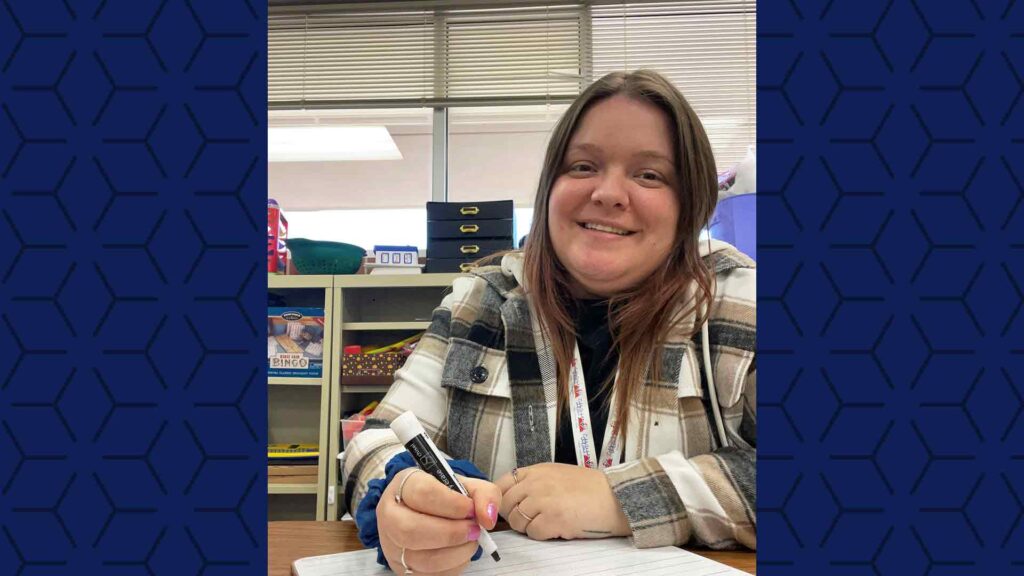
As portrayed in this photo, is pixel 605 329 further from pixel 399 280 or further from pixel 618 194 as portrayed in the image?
pixel 399 280

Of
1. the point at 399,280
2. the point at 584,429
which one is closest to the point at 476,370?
the point at 584,429

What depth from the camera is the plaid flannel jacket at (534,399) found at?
68cm

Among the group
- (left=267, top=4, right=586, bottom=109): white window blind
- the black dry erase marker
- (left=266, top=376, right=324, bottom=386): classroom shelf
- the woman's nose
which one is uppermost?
(left=267, top=4, right=586, bottom=109): white window blind

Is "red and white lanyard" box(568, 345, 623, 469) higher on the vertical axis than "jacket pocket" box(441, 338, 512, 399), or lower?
lower

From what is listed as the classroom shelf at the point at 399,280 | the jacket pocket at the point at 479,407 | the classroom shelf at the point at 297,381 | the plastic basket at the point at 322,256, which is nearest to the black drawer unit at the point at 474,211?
the classroom shelf at the point at 399,280

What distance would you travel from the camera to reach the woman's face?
2.68 feet

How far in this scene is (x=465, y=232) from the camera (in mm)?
2359

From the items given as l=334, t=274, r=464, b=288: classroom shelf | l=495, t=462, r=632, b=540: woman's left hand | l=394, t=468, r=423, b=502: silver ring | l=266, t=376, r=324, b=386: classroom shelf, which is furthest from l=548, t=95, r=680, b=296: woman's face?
l=266, t=376, r=324, b=386: classroom shelf

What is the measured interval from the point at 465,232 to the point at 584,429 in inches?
63.5

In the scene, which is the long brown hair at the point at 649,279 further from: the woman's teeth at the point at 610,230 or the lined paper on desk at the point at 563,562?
the lined paper on desk at the point at 563,562

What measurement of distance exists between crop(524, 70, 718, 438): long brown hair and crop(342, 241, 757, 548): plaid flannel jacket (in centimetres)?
2

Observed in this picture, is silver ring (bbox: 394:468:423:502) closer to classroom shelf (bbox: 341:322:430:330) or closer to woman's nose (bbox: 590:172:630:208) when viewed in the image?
woman's nose (bbox: 590:172:630:208)
